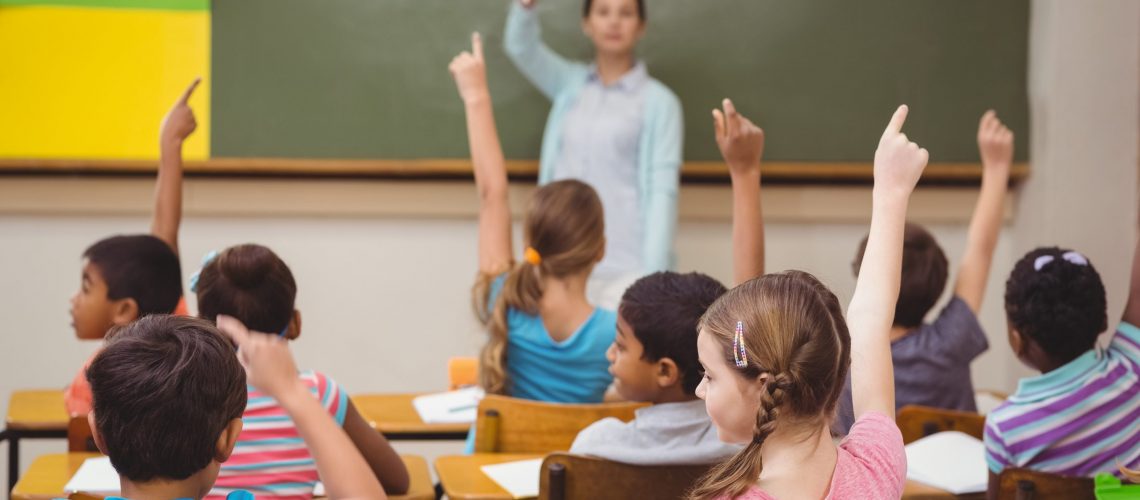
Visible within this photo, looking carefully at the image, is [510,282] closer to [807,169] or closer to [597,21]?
[597,21]

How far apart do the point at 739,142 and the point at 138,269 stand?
146cm

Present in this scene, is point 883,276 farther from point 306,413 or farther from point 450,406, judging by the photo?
point 450,406

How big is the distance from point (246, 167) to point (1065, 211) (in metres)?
2.95

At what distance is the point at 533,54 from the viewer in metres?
4.11

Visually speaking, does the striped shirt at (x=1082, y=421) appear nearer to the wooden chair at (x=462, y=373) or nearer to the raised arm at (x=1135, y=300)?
the raised arm at (x=1135, y=300)

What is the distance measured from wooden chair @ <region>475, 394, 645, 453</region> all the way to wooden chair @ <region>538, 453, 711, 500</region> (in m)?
0.34

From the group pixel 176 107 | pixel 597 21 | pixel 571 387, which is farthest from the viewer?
pixel 597 21

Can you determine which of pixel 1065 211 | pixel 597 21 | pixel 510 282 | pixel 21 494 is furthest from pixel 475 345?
pixel 21 494

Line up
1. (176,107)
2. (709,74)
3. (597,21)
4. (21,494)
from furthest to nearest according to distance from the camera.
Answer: (709,74) < (597,21) < (176,107) < (21,494)

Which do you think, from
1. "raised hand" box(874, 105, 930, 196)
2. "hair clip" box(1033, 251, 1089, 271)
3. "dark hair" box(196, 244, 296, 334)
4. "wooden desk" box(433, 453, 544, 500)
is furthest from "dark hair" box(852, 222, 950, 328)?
"dark hair" box(196, 244, 296, 334)

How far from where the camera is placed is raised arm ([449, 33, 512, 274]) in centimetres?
304

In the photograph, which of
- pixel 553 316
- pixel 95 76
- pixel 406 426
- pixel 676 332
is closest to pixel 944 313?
pixel 553 316

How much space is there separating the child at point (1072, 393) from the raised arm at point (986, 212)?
713mm

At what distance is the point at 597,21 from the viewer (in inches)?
159
